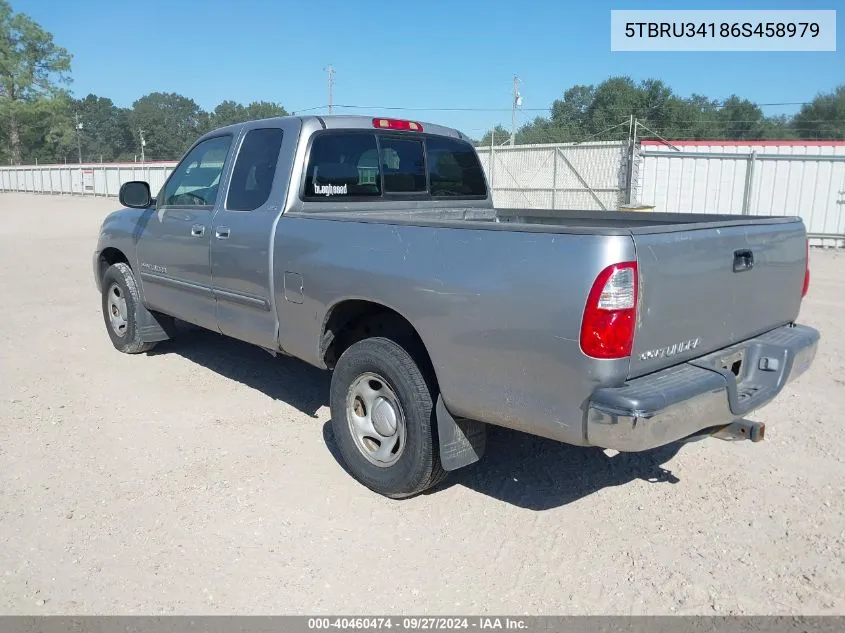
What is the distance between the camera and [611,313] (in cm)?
276

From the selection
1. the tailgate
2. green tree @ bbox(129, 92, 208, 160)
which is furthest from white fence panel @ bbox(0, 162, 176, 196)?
green tree @ bbox(129, 92, 208, 160)

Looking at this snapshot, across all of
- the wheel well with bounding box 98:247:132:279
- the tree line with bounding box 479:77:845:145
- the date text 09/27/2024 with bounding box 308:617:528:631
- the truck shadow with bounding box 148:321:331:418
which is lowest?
the date text 09/27/2024 with bounding box 308:617:528:631

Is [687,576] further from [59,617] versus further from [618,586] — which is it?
[59,617]

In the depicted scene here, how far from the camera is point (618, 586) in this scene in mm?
3078

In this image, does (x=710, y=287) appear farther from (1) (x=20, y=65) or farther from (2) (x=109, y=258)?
(1) (x=20, y=65)

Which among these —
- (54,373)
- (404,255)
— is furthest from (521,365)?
(54,373)

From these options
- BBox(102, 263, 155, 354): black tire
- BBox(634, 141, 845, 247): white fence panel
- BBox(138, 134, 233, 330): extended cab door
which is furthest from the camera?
BBox(634, 141, 845, 247): white fence panel

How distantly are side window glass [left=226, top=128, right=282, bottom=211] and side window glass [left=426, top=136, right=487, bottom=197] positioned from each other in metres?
1.15

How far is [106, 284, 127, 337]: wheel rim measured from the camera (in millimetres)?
6480

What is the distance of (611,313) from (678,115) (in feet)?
204

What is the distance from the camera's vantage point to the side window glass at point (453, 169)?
5.16m

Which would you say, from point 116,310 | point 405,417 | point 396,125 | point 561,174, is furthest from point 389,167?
point 561,174

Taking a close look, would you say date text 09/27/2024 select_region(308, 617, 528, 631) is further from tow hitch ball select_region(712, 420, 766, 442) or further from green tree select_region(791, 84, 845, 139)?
green tree select_region(791, 84, 845, 139)

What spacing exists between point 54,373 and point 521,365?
186 inches
